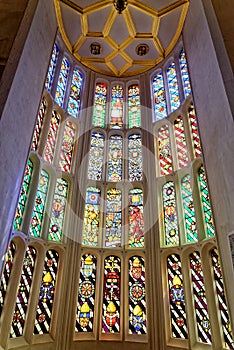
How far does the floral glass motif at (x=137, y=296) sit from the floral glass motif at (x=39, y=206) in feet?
8.32

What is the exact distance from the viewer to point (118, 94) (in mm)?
10680

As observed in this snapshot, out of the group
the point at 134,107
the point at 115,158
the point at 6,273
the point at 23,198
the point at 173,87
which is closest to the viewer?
the point at 6,273

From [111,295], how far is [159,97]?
22.0 feet

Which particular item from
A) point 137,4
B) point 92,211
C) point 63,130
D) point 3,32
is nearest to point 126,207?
point 92,211

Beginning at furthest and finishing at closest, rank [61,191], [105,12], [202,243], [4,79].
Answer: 1. [105,12]
2. [61,191]
3. [202,243]
4. [4,79]

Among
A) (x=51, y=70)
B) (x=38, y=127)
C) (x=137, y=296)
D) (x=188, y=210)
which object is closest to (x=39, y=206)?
(x=38, y=127)

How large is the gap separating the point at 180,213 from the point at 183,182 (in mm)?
891

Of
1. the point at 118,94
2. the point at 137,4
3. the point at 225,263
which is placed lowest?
the point at 225,263

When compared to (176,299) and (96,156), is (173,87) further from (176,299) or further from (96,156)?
(176,299)

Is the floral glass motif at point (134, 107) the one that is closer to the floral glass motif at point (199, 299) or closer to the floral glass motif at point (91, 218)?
the floral glass motif at point (91, 218)

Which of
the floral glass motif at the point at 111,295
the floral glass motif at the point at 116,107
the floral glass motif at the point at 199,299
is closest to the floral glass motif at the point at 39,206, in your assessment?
the floral glass motif at the point at 111,295

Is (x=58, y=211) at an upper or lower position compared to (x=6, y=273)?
upper

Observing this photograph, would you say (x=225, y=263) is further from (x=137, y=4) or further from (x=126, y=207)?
(x=137, y=4)

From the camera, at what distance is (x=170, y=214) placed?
295 inches
